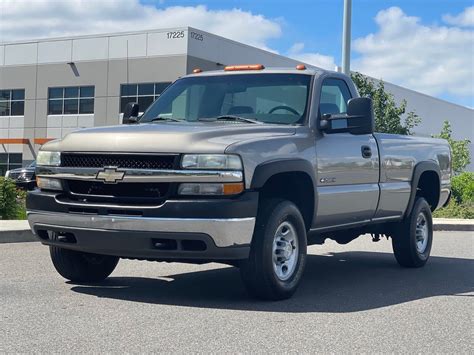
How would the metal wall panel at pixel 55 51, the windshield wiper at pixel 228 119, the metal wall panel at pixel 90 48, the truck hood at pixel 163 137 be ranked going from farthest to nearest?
the metal wall panel at pixel 55 51
the metal wall panel at pixel 90 48
the windshield wiper at pixel 228 119
the truck hood at pixel 163 137

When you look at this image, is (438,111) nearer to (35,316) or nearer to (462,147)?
(462,147)

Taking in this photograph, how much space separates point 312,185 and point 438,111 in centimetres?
6314

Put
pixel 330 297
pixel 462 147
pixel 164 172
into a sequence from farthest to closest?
pixel 462 147 < pixel 330 297 < pixel 164 172

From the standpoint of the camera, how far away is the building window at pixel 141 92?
148ft

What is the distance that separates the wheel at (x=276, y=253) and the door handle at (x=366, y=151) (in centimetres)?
148

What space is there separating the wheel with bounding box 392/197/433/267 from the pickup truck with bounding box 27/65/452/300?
38.1 inches

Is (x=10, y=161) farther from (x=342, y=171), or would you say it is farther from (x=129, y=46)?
(x=342, y=171)

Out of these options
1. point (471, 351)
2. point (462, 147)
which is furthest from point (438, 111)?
point (471, 351)

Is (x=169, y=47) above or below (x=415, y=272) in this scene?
above

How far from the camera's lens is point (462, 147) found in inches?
1906

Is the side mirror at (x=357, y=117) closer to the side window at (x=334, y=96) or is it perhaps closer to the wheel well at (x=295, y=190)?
the side window at (x=334, y=96)

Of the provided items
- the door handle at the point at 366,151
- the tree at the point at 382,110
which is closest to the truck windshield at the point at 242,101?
the door handle at the point at 366,151

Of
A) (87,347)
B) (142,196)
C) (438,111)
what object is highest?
(438,111)

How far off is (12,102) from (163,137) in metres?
47.9
